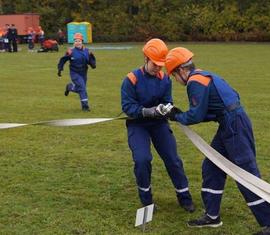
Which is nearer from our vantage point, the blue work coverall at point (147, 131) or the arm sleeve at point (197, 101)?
the arm sleeve at point (197, 101)

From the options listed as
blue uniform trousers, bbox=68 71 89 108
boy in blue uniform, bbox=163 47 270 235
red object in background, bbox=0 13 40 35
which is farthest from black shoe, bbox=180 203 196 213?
red object in background, bbox=0 13 40 35

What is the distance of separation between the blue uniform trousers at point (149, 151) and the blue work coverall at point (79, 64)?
24.4 feet

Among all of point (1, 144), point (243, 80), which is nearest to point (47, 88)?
point (243, 80)

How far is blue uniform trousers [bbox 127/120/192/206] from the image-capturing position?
20.3 feet

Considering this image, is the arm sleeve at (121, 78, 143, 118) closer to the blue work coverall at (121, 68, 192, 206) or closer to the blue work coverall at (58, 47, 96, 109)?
the blue work coverall at (121, 68, 192, 206)

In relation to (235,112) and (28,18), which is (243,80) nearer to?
(235,112)

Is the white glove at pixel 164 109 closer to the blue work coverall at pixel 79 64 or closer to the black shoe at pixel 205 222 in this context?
the black shoe at pixel 205 222

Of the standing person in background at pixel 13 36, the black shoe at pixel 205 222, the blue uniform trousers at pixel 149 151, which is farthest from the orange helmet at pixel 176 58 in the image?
the standing person in background at pixel 13 36

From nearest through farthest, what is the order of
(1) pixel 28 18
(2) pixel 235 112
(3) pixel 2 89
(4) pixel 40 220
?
1. (2) pixel 235 112
2. (4) pixel 40 220
3. (3) pixel 2 89
4. (1) pixel 28 18

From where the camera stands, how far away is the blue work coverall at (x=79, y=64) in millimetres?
13664

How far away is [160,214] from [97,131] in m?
5.08

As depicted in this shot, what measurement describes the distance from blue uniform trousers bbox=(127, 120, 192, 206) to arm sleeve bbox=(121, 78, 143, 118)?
275mm

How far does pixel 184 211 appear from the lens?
6477 mm

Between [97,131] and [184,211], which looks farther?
[97,131]
